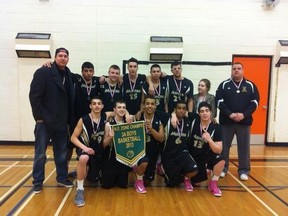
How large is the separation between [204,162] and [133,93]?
4.97 ft

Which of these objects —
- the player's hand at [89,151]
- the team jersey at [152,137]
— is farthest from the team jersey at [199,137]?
the player's hand at [89,151]

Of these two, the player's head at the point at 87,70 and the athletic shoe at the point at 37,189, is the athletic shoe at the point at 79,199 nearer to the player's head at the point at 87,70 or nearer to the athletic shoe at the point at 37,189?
the athletic shoe at the point at 37,189

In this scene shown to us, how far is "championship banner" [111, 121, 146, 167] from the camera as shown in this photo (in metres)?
3.79

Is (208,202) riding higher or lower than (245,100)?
lower

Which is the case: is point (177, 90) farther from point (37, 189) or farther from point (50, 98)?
point (37, 189)

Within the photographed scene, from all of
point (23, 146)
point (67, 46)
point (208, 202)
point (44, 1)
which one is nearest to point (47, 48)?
point (67, 46)

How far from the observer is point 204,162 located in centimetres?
399

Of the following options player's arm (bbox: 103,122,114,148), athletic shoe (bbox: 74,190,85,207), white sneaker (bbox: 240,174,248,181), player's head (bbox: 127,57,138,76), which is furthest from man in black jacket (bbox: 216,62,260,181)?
athletic shoe (bbox: 74,190,85,207)

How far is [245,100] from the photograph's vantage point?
4488 mm

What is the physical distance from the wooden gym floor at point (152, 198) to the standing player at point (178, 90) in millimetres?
1260

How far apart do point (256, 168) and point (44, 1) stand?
571 centimetres

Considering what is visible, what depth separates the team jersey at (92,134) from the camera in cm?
378

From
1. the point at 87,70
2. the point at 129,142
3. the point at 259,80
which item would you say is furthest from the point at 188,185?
the point at 259,80

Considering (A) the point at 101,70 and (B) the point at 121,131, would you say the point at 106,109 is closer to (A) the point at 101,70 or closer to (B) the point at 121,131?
(B) the point at 121,131
